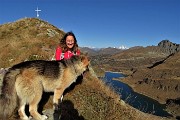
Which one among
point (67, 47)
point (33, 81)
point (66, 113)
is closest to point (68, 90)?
point (67, 47)

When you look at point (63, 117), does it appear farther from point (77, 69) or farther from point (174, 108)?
point (174, 108)

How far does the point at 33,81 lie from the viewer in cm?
930

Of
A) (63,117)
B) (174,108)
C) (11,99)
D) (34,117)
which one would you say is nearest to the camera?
(11,99)

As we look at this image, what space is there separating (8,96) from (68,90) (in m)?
6.87

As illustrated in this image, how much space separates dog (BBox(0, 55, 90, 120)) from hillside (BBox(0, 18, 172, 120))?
135 cm

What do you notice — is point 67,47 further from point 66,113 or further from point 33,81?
point 33,81

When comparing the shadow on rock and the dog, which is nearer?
the dog

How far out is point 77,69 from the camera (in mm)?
11375

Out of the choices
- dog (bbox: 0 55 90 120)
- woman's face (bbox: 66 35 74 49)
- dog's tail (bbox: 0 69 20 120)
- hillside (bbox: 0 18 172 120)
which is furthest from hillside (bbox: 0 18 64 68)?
dog's tail (bbox: 0 69 20 120)

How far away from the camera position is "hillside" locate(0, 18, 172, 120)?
11102 millimetres

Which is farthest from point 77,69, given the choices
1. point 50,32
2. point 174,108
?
point 174,108

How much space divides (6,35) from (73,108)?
55.1 ft

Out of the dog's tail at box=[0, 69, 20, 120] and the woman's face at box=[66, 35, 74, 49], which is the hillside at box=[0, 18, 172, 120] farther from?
the dog's tail at box=[0, 69, 20, 120]

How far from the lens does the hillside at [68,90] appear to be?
437 inches
